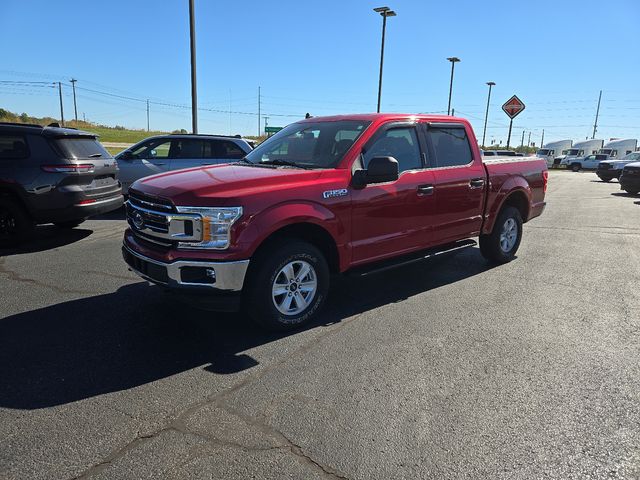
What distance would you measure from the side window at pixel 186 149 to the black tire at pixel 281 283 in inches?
287

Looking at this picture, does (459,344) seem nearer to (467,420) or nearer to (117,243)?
(467,420)

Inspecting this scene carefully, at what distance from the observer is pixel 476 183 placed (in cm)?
587

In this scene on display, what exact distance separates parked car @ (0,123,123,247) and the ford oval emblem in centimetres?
356

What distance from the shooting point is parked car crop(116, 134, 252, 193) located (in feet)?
34.8

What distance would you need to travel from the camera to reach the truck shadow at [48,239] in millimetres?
6953

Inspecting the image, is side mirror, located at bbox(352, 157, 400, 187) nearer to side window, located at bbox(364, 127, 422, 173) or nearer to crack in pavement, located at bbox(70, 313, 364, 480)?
side window, located at bbox(364, 127, 422, 173)

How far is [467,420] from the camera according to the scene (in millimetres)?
2877

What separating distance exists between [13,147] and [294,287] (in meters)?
5.53

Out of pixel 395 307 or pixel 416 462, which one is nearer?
pixel 416 462

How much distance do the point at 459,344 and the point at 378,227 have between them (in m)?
1.40

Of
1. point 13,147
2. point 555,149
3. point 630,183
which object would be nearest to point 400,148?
point 13,147

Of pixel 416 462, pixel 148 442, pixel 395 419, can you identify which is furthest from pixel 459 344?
pixel 148 442

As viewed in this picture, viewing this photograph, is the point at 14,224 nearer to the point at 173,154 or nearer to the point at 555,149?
the point at 173,154

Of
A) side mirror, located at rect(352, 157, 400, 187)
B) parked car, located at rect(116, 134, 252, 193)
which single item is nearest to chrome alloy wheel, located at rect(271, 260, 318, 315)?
side mirror, located at rect(352, 157, 400, 187)
